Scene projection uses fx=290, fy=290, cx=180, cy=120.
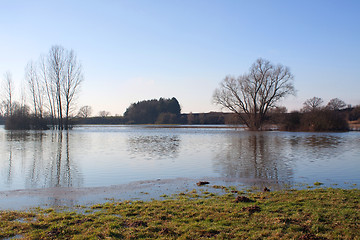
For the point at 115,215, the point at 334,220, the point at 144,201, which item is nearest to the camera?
the point at 334,220

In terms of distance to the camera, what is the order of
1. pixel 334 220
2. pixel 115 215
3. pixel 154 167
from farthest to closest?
pixel 154 167 < pixel 115 215 < pixel 334 220

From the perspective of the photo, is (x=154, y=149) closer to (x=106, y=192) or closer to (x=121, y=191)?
(x=121, y=191)

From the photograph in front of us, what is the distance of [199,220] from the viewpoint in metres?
5.72

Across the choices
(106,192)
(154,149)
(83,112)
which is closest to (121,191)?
(106,192)

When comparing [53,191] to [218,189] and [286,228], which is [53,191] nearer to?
[218,189]

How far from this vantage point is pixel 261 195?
7965 millimetres

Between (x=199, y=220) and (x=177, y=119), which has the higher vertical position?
(x=177, y=119)

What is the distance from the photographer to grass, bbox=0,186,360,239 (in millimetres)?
4941

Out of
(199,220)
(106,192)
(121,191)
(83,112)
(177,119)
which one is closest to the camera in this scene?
(199,220)

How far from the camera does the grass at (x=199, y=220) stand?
16.2 feet

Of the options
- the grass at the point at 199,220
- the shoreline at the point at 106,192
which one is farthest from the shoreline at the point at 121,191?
the grass at the point at 199,220

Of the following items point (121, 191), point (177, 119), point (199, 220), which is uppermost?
point (177, 119)

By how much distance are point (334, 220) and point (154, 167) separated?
9244 mm

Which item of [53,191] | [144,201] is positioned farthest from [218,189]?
[53,191]
